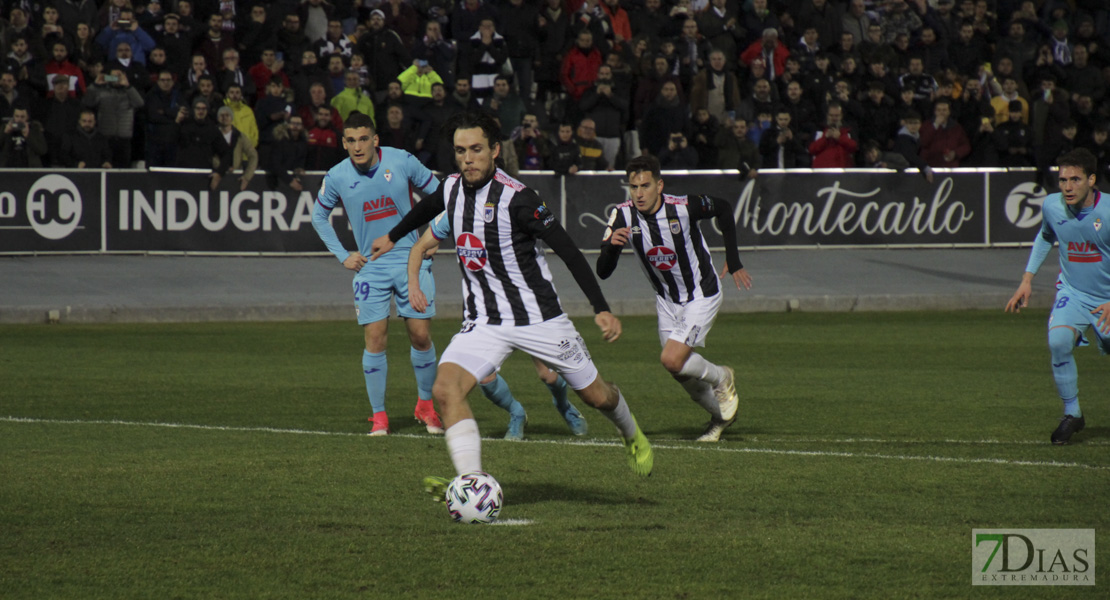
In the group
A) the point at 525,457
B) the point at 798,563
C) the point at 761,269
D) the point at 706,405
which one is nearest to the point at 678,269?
the point at 706,405

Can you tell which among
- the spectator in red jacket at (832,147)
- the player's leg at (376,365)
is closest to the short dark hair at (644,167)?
the player's leg at (376,365)

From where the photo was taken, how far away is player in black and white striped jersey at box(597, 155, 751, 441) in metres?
9.16

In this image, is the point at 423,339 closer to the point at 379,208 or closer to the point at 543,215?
the point at 379,208

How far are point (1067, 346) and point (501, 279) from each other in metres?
4.45

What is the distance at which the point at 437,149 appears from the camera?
21.2 meters

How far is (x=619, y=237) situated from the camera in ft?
28.9

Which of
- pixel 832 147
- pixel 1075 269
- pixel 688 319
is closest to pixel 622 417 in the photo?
pixel 688 319

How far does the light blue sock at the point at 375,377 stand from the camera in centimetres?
956

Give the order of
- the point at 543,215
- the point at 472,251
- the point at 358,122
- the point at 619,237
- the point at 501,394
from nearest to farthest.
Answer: the point at 543,215
the point at 472,251
the point at 619,237
the point at 501,394
the point at 358,122

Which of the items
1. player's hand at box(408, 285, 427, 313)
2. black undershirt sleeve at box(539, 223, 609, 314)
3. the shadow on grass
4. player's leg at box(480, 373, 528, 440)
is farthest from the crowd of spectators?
black undershirt sleeve at box(539, 223, 609, 314)

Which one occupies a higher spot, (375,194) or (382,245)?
(375,194)

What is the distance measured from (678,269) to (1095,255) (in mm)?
2815

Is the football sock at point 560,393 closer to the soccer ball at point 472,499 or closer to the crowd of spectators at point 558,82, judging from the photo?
the soccer ball at point 472,499

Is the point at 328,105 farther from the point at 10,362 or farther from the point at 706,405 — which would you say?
the point at 706,405
